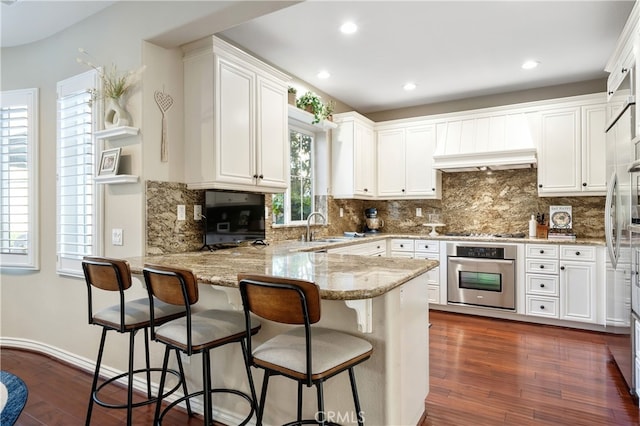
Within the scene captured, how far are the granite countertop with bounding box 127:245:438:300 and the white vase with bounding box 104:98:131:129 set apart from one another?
99 cm

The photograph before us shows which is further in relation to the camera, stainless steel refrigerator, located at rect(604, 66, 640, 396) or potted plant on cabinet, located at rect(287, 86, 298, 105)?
potted plant on cabinet, located at rect(287, 86, 298, 105)

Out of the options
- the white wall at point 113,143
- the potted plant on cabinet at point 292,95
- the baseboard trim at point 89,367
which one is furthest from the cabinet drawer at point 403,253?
the baseboard trim at point 89,367

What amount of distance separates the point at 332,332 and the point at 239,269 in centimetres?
64

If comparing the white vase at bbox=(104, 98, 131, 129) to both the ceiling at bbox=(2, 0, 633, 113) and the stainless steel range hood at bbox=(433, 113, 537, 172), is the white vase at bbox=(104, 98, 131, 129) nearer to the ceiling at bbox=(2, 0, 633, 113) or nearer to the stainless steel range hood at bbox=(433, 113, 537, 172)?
the ceiling at bbox=(2, 0, 633, 113)

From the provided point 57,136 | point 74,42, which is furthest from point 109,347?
point 74,42

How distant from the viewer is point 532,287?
4125mm

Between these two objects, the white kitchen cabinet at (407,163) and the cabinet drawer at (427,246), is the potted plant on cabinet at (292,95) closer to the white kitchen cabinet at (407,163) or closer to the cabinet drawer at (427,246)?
the white kitchen cabinet at (407,163)

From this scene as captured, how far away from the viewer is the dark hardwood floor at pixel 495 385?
224cm

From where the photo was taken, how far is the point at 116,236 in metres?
2.72

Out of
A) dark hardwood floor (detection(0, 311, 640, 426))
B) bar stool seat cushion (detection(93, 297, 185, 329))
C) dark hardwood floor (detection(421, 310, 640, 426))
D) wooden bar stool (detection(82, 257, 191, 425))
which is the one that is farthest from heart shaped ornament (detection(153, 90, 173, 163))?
dark hardwood floor (detection(421, 310, 640, 426))

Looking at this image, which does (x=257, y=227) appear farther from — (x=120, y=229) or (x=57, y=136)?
(x=57, y=136)

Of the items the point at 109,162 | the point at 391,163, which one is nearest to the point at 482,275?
the point at 391,163

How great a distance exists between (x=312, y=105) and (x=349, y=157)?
3.16 feet

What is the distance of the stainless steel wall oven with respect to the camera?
422 cm
